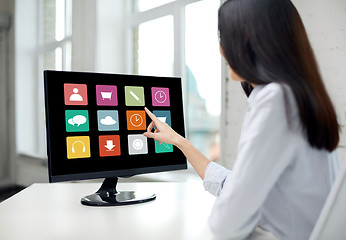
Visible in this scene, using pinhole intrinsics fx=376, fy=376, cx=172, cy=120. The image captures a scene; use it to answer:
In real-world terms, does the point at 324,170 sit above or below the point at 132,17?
below

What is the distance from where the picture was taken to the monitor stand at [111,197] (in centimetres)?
119

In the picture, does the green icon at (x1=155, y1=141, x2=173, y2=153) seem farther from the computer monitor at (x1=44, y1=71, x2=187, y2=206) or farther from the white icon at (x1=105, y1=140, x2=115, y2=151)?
the white icon at (x1=105, y1=140, x2=115, y2=151)

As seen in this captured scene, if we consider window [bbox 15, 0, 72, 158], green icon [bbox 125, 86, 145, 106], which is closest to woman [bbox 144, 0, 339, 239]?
green icon [bbox 125, 86, 145, 106]

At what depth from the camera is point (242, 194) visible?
71 cm

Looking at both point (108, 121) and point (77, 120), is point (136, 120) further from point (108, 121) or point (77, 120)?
point (77, 120)

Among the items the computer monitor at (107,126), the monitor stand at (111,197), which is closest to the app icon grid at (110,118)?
the computer monitor at (107,126)

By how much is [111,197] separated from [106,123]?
25cm

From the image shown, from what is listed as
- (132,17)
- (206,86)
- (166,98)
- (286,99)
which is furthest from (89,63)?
(286,99)

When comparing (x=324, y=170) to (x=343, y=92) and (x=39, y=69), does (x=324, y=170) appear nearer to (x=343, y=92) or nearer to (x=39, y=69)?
(x=343, y=92)

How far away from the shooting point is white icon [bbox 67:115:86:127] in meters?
1.16

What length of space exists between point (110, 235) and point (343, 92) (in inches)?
45.2

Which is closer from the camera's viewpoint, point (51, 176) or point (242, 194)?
point (242, 194)

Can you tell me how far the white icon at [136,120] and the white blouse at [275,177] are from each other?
56 centimetres

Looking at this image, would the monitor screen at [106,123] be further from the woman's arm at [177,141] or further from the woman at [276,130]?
the woman at [276,130]
